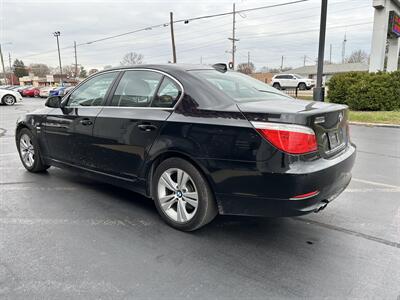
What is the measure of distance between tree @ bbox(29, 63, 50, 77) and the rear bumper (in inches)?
4528

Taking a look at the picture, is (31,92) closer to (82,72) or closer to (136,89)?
(136,89)

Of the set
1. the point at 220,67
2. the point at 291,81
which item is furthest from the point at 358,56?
the point at 220,67

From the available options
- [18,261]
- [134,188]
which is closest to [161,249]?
[134,188]

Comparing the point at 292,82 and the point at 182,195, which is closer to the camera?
the point at 182,195

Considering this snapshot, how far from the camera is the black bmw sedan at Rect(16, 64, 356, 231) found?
274cm

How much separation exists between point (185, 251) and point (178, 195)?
21.7 inches

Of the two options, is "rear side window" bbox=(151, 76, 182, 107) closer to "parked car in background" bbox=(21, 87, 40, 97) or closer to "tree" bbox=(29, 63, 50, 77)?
"parked car in background" bbox=(21, 87, 40, 97)

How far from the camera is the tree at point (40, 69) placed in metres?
107

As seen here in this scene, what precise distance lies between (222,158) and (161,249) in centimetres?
98

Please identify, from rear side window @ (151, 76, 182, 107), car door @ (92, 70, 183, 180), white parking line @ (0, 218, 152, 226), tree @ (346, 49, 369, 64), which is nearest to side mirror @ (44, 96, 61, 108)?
car door @ (92, 70, 183, 180)

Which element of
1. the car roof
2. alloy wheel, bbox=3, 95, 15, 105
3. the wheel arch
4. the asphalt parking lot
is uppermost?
the car roof

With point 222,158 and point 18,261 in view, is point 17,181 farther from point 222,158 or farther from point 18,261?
point 222,158

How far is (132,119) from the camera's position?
3598mm

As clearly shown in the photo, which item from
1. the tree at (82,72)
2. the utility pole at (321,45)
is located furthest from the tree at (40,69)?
the utility pole at (321,45)
